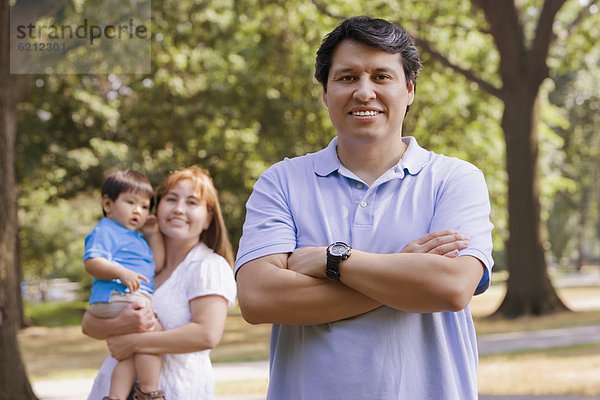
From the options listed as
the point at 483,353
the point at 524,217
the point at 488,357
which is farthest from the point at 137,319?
the point at 524,217

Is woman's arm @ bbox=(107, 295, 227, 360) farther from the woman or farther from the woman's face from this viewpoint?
the woman's face

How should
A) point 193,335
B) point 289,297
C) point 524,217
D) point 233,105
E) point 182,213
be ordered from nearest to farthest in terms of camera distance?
point 289,297 < point 193,335 < point 182,213 < point 524,217 < point 233,105

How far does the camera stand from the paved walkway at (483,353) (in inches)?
439

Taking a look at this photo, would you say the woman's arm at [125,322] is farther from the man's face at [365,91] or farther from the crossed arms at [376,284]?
the man's face at [365,91]

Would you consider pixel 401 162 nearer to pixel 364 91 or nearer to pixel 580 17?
pixel 364 91

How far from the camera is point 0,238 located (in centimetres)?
962

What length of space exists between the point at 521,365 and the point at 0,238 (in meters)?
7.35

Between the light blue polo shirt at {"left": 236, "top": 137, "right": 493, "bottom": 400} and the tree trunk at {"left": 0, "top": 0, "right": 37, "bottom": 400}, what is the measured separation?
7.59 m

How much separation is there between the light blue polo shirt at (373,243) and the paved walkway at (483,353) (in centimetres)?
647

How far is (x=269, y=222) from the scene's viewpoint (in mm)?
2758

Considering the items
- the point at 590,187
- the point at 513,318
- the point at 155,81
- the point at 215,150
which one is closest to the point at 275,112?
the point at 215,150

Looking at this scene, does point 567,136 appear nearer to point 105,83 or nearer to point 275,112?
point 275,112

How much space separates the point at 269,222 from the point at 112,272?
4.82 feet

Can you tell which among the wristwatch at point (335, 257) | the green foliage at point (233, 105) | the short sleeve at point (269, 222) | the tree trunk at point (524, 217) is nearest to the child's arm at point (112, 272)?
the short sleeve at point (269, 222)
